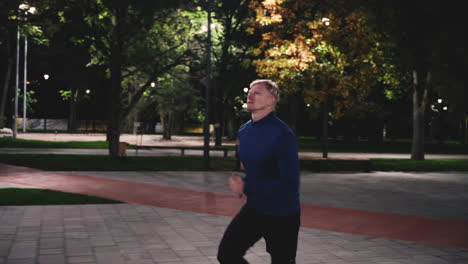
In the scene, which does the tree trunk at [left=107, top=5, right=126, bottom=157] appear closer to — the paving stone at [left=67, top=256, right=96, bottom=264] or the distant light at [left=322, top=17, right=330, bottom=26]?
the distant light at [left=322, top=17, right=330, bottom=26]

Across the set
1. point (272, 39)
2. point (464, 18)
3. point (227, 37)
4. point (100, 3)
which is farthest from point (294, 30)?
point (464, 18)

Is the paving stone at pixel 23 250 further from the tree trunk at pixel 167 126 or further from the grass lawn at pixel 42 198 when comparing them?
the tree trunk at pixel 167 126

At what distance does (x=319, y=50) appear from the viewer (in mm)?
19531

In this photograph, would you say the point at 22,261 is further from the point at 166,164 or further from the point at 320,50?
the point at 320,50

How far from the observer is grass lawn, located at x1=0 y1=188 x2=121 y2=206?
9898mm

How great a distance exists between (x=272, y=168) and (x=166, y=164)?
15925 millimetres

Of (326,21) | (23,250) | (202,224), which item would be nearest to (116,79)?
(326,21)

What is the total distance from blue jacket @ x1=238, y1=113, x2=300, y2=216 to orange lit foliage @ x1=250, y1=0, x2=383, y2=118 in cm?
1548

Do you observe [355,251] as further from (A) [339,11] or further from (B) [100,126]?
(B) [100,126]

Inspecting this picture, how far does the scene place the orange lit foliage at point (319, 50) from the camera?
18.7 m

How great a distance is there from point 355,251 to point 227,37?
26.0 m

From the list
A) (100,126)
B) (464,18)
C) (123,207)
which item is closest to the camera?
(464,18)

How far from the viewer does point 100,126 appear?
73000 mm

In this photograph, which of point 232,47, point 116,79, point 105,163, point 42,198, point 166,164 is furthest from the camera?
point 232,47
